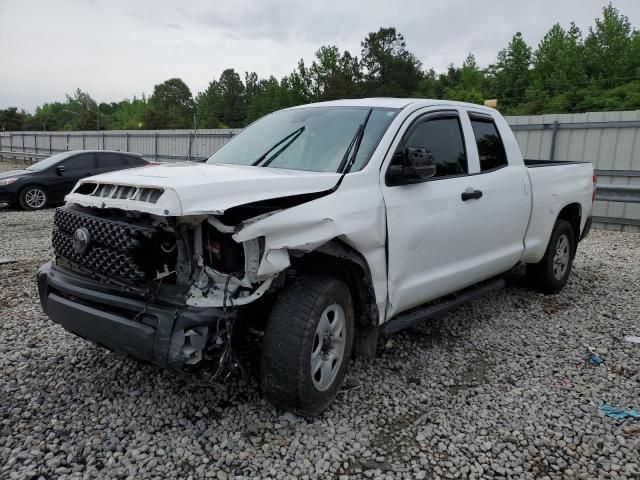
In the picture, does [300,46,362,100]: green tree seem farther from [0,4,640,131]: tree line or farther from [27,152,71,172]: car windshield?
[27,152,71,172]: car windshield

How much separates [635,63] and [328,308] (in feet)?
134

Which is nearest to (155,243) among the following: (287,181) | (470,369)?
(287,181)

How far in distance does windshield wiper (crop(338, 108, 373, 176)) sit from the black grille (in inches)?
51.0

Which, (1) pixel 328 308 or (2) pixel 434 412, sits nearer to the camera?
(1) pixel 328 308

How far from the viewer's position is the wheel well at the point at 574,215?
590cm

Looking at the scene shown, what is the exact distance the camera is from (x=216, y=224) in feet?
9.13

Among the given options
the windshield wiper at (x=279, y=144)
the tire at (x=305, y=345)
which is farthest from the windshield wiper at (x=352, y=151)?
the tire at (x=305, y=345)

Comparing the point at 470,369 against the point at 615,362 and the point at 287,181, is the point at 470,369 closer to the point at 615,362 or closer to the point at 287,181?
the point at 615,362

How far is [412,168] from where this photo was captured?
11.3 feet

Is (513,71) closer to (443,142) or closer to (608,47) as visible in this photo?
(608,47)

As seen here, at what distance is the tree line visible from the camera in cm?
3678

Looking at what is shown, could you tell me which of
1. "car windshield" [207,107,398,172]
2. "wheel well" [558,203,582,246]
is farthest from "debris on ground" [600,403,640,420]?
"wheel well" [558,203,582,246]

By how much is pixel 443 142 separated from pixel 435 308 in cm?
129

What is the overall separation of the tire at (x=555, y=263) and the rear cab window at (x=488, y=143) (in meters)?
1.29
